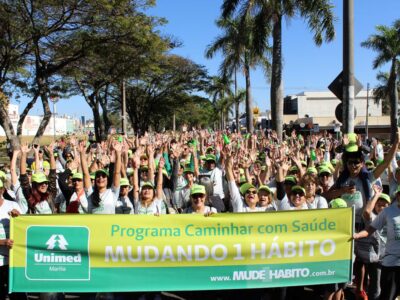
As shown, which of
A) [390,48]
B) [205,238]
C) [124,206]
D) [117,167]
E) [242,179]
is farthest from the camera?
[390,48]

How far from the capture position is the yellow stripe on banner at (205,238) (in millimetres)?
4598

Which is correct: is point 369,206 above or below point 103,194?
→ below

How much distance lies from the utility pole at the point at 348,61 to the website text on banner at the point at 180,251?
384 cm

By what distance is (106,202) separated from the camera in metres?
5.21

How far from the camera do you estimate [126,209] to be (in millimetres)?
5699

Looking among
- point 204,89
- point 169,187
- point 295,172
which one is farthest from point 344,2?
point 204,89

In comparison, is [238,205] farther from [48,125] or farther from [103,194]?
[48,125]

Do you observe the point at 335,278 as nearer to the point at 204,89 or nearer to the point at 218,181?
the point at 218,181

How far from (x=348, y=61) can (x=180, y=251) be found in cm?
535

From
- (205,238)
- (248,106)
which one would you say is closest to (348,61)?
(205,238)

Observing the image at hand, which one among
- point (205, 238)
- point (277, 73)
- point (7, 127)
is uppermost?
point (277, 73)

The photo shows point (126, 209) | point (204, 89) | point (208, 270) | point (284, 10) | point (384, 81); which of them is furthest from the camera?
point (384, 81)

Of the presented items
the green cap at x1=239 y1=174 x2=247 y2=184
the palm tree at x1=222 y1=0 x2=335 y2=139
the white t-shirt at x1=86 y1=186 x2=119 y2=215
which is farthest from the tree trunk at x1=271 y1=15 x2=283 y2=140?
the white t-shirt at x1=86 y1=186 x2=119 y2=215

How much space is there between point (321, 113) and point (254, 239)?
76061mm
